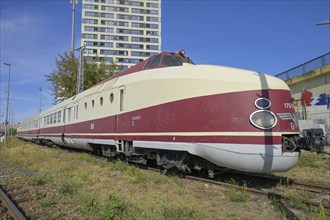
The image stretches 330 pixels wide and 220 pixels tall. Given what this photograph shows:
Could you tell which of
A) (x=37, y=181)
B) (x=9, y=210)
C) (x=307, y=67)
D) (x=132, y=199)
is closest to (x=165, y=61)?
(x=132, y=199)

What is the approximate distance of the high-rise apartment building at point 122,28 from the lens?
335 feet

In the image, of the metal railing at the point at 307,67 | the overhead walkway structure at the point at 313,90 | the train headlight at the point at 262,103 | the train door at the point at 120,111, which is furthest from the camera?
the metal railing at the point at 307,67

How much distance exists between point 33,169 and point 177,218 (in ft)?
28.1

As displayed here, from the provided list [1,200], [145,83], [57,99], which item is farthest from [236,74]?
[57,99]

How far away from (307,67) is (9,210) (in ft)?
74.3

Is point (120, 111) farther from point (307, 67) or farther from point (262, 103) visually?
point (307, 67)

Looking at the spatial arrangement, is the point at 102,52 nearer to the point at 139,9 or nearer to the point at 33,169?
the point at 139,9

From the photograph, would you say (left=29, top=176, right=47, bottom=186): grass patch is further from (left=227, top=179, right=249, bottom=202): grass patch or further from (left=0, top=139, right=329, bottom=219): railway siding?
(left=227, top=179, right=249, bottom=202): grass patch

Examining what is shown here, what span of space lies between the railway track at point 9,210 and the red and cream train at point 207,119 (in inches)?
148

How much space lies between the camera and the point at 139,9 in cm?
10850

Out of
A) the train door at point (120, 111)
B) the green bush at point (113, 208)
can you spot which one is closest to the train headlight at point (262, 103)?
the green bush at point (113, 208)

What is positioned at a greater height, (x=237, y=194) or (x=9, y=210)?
Answer: (x=237, y=194)

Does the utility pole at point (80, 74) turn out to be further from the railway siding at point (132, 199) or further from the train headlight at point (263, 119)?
the train headlight at point (263, 119)

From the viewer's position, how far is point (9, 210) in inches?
253
